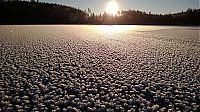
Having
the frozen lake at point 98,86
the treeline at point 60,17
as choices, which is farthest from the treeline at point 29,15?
the frozen lake at point 98,86

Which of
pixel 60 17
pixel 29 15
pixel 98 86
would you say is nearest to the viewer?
pixel 98 86

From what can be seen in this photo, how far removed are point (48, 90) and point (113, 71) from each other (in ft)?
9.65

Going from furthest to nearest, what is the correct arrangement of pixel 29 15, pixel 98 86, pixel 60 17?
pixel 60 17
pixel 29 15
pixel 98 86

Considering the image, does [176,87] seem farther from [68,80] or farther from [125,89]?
[68,80]

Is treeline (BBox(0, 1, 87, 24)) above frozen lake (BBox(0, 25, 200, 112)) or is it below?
above

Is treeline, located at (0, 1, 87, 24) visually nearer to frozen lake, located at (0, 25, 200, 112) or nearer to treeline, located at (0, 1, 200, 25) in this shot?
treeline, located at (0, 1, 200, 25)

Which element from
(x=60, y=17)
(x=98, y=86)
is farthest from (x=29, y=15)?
(x=98, y=86)

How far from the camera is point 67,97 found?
538cm

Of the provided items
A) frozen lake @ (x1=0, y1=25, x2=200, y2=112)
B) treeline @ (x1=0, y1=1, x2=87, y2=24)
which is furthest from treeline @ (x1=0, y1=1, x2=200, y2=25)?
frozen lake @ (x1=0, y1=25, x2=200, y2=112)

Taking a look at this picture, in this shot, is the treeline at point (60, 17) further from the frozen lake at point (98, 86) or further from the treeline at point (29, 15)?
the frozen lake at point (98, 86)

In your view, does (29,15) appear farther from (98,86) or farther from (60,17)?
(98,86)

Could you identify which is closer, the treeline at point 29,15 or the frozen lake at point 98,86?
the frozen lake at point 98,86

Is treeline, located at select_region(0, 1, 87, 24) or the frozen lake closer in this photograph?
the frozen lake

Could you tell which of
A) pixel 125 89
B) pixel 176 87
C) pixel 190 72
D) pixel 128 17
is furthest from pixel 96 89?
pixel 128 17
